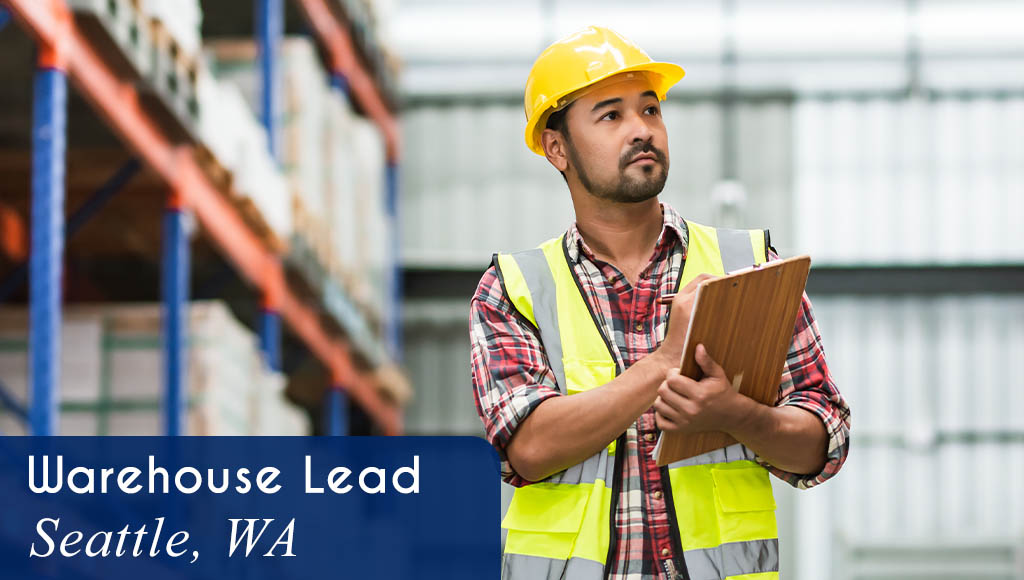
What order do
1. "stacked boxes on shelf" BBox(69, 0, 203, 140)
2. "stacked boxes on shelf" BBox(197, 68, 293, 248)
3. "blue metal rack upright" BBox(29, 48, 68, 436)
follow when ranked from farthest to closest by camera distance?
"stacked boxes on shelf" BBox(197, 68, 293, 248) < "stacked boxes on shelf" BBox(69, 0, 203, 140) < "blue metal rack upright" BBox(29, 48, 68, 436)

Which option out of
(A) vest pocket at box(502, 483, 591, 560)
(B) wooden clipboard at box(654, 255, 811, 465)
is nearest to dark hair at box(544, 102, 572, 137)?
(B) wooden clipboard at box(654, 255, 811, 465)

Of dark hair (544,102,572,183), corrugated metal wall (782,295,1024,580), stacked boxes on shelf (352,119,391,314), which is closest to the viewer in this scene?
dark hair (544,102,572,183)

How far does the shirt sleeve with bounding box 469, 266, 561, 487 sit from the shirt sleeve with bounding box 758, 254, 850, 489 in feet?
1.48

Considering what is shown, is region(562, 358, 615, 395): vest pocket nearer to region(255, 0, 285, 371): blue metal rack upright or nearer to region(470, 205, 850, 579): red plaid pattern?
region(470, 205, 850, 579): red plaid pattern

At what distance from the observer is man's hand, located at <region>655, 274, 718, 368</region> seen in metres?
2.66

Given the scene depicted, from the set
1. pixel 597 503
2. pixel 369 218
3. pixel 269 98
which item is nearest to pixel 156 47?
pixel 269 98

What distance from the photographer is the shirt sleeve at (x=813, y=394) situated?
2785 millimetres

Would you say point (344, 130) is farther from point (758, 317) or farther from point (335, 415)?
point (758, 317)

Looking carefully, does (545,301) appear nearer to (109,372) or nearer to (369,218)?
(109,372)

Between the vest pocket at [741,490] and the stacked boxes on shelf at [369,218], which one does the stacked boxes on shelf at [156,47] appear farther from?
the stacked boxes on shelf at [369,218]

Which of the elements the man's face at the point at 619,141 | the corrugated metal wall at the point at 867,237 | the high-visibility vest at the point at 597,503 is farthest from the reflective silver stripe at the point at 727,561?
the corrugated metal wall at the point at 867,237

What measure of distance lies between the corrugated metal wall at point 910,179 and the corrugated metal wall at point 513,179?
15.6 inches

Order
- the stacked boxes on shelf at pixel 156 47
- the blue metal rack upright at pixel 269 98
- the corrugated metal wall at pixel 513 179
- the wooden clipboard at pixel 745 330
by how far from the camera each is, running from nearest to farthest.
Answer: the wooden clipboard at pixel 745 330, the stacked boxes on shelf at pixel 156 47, the blue metal rack upright at pixel 269 98, the corrugated metal wall at pixel 513 179

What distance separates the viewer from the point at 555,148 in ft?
10.4
